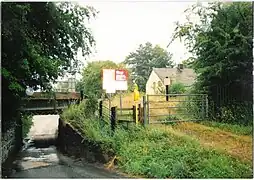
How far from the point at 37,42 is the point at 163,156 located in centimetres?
455

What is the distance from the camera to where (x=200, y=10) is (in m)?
10.6

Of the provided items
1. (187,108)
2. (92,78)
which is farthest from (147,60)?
(187,108)

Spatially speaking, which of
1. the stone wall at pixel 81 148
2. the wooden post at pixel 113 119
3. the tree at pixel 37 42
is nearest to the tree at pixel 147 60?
the stone wall at pixel 81 148

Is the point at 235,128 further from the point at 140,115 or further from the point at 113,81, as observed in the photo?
the point at 113,81

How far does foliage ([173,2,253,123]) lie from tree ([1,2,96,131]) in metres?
3.04

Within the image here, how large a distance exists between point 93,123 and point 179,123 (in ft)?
7.72

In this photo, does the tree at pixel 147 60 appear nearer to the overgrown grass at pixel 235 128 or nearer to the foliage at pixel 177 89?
the foliage at pixel 177 89

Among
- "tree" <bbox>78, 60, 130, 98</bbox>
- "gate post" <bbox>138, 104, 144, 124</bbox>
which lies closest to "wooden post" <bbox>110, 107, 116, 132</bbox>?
"gate post" <bbox>138, 104, 144, 124</bbox>

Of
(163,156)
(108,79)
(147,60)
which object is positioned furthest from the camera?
(147,60)

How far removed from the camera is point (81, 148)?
35.1 feet

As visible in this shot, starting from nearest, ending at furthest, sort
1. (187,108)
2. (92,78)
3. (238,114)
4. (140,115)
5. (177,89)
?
(140,115), (238,114), (187,108), (177,89), (92,78)

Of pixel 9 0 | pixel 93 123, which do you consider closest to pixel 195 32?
pixel 93 123

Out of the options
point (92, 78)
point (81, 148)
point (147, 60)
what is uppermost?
point (147, 60)

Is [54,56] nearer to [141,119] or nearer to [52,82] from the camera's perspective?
[52,82]
